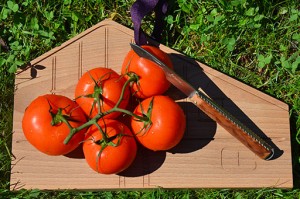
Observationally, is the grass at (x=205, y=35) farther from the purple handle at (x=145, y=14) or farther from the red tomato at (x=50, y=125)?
the red tomato at (x=50, y=125)

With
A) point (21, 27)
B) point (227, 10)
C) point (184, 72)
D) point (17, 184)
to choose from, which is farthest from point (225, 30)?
point (17, 184)

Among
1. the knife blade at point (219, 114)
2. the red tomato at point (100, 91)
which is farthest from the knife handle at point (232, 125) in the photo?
the red tomato at point (100, 91)

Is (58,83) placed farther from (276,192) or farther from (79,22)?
(276,192)

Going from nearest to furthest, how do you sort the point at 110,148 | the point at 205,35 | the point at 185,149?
the point at 110,148 < the point at 185,149 < the point at 205,35

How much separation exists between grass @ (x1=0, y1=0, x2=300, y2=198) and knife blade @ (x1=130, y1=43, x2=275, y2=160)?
0.22m

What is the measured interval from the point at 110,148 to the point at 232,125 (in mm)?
286

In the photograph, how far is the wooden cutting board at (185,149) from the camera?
1188 mm

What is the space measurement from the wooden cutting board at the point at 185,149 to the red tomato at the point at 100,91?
13 centimetres

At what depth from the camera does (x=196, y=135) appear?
3.95ft

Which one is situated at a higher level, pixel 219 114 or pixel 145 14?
pixel 145 14

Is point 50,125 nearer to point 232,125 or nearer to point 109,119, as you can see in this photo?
point 109,119

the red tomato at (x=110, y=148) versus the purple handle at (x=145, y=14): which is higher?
the purple handle at (x=145, y=14)

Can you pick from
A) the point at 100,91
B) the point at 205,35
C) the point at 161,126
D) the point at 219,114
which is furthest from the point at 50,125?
the point at 205,35

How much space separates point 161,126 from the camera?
1.06 m
